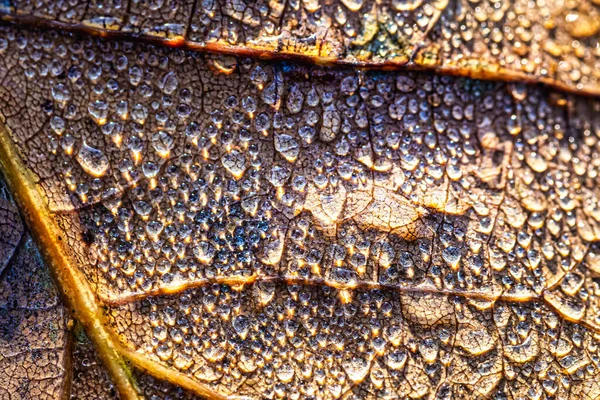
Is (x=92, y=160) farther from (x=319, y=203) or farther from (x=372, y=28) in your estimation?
(x=372, y=28)

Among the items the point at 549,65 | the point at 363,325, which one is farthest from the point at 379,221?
the point at 549,65

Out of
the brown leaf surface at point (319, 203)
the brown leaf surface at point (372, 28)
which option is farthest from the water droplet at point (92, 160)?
the brown leaf surface at point (372, 28)

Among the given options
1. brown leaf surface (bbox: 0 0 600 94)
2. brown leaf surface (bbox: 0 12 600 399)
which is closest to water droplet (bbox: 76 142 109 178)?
brown leaf surface (bbox: 0 12 600 399)

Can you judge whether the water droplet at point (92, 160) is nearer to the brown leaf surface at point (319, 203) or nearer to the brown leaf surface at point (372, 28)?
the brown leaf surface at point (319, 203)

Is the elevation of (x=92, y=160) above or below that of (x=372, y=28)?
below

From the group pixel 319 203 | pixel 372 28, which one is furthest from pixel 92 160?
pixel 372 28

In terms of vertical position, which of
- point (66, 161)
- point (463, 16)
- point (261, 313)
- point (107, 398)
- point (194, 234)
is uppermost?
point (463, 16)

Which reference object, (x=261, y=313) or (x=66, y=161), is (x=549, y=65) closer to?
(x=261, y=313)

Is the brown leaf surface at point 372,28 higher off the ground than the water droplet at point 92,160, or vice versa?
the brown leaf surface at point 372,28
